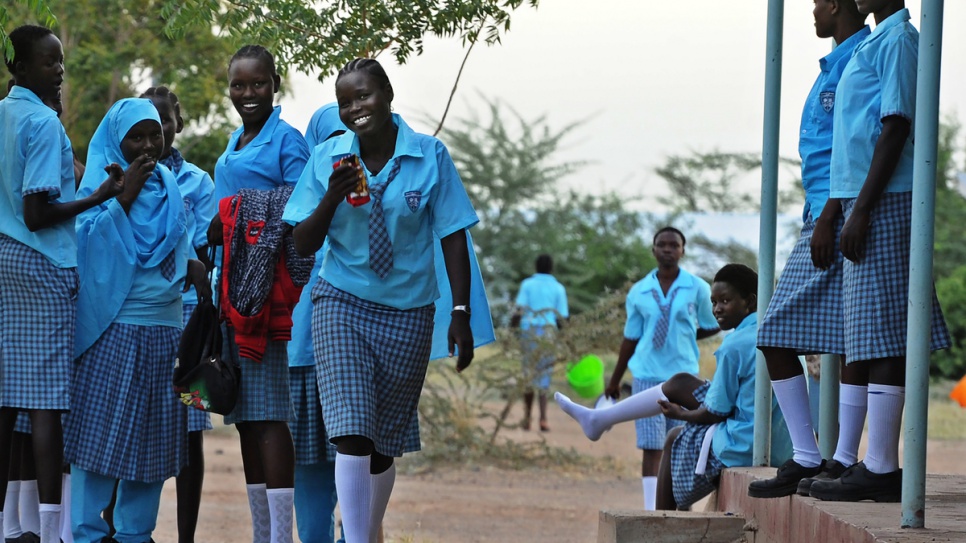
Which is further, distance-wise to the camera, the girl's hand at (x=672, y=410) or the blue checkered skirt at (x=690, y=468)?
the girl's hand at (x=672, y=410)

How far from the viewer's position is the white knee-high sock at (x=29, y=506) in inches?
214

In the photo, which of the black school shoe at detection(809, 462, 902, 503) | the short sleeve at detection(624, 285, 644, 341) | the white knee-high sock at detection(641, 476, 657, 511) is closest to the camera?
the black school shoe at detection(809, 462, 902, 503)

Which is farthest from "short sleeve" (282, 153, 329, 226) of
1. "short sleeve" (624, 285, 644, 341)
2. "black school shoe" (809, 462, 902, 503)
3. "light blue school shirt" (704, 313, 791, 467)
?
"short sleeve" (624, 285, 644, 341)

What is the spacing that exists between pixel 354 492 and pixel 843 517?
63.9 inches

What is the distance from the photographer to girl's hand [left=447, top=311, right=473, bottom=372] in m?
4.66

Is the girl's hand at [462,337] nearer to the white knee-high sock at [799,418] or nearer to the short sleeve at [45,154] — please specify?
the white knee-high sock at [799,418]

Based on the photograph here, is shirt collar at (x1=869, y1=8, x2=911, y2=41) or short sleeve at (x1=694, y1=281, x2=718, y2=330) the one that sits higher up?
shirt collar at (x1=869, y1=8, x2=911, y2=41)

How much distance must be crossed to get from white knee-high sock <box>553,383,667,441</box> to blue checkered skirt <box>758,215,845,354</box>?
2.91 m

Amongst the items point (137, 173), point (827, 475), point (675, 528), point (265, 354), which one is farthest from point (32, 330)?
point (827, 475)

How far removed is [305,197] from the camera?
482 centimetres

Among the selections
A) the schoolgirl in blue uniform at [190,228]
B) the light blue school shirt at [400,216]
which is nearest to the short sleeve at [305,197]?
the light blue school shirt at [400,216]

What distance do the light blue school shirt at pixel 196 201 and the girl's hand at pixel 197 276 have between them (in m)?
0.35

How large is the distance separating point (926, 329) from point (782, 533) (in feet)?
4.20

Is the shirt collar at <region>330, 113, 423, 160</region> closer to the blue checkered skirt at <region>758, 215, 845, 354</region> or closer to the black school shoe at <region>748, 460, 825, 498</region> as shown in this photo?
the blue checkered skirt at <region>758, 215, 845, 354</region>
